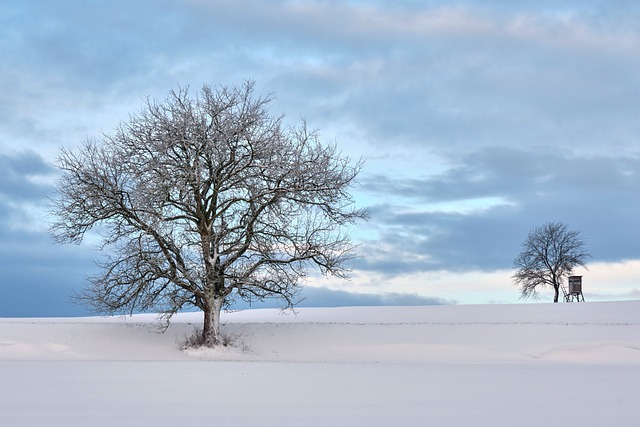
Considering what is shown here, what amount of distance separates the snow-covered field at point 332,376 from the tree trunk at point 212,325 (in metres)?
0.69

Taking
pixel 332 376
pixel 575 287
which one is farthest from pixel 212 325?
pixel 575 287

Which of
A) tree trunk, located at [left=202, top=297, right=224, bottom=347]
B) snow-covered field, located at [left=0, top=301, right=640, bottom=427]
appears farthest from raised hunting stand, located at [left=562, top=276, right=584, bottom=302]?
tree trunk, located at [left=202, top=297, right=224, bottom=347]

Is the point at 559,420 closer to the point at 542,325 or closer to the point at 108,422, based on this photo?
the point at 108,422

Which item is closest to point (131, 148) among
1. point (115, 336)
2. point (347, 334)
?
point (115, 336)

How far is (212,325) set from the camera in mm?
27219

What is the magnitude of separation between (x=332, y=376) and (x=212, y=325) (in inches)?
433

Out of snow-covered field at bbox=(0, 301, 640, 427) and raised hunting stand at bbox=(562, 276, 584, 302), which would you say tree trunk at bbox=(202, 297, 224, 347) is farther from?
raised hunting stand at bbox=(562, 276, 584, 302)

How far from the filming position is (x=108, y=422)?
9586 millimetres

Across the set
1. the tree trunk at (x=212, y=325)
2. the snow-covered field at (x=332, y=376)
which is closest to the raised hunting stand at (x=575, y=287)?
the snow-covered field at (x=332, y=376)

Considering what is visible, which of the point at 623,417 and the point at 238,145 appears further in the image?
the point at 238,145

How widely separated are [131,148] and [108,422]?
18.6 m

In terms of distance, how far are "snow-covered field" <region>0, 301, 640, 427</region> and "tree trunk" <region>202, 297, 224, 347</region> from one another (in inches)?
27.0

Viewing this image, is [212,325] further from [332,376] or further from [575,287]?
[575,287]

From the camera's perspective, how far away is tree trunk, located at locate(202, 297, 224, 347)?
27.1m
